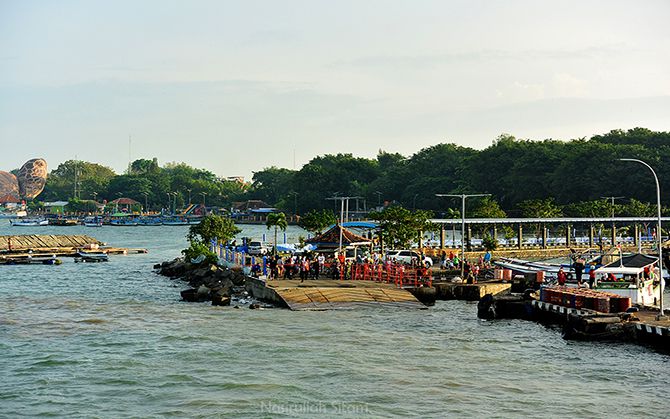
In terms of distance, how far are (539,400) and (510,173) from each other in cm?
15222

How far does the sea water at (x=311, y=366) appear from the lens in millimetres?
28609

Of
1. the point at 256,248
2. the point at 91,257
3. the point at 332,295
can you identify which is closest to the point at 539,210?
the point at 256,248

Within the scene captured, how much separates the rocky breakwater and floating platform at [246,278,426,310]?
140cm

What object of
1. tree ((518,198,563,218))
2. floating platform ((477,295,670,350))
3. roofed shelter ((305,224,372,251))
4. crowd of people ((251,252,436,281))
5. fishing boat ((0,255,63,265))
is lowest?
floating platform ((477,295,670,350))

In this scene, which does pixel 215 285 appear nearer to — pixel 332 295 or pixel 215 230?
pixel 332 295

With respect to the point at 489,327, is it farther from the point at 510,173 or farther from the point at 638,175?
the point at 510,173

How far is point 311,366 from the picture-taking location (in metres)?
34.0

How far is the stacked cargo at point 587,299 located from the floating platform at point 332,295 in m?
7.28

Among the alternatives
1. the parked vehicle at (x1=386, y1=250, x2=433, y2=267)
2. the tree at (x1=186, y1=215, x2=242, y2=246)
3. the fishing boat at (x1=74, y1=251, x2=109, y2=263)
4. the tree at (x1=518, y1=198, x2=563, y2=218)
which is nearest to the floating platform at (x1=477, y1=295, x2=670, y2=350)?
the parked vehicle at (x1=386, y1=250, x2=433, y2=267)

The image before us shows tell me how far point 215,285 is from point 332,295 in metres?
12.2

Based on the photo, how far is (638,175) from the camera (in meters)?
146

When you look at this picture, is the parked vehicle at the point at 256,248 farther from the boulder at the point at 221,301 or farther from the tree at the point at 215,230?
the boulder at the point at 221,301

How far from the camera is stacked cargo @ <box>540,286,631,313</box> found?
40969 millimetres

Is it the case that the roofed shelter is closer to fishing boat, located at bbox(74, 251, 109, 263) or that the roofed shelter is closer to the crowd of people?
the crowd of people
